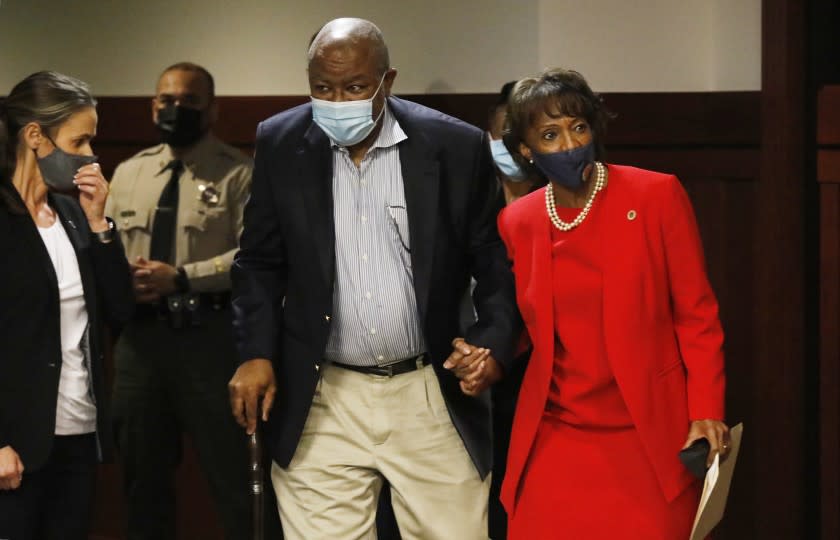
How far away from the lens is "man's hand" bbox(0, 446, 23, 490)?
340 cm

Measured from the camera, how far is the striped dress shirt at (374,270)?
11.1 feet

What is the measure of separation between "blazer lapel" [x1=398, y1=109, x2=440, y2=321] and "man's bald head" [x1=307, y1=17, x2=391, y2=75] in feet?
0.77

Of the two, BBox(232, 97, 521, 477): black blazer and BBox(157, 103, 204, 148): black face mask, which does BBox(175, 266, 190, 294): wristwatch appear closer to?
BBox(157, 103, 204, 148): black face mask

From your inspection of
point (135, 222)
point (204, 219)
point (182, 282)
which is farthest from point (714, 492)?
point (135, 222)

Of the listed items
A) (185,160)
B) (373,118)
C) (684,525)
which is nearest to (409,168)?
(373,118)

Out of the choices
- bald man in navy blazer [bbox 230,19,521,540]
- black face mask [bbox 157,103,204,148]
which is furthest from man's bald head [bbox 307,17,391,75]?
black face mask [bbox 157,103,204,148]

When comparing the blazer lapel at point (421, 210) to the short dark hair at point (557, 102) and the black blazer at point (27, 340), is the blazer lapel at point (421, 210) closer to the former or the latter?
the short dark hair at point (557, 102)

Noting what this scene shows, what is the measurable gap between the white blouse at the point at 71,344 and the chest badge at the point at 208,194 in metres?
0.98

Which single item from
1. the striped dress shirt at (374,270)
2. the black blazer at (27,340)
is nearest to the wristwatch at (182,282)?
the black blazer at (27,340)

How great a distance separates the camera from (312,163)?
3457mm

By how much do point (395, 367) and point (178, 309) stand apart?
127 cm

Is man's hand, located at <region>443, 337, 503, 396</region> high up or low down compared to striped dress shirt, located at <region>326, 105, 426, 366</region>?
down

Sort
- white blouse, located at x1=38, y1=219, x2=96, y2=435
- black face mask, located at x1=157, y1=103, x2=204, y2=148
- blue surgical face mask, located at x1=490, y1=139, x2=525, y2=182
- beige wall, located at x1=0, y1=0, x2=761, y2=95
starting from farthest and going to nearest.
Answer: beige wall, located at x1=0, y1=0, x2=761, y2=95, black face mask, located at x1=157, y1=103, x2=204, y2=148, blue surgical face mask, located at x1=490, y1=139, x2=525, y2=182, white blouse, located at x1=38, y1=219, x2=96, y2=435

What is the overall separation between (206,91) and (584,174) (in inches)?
77.0
